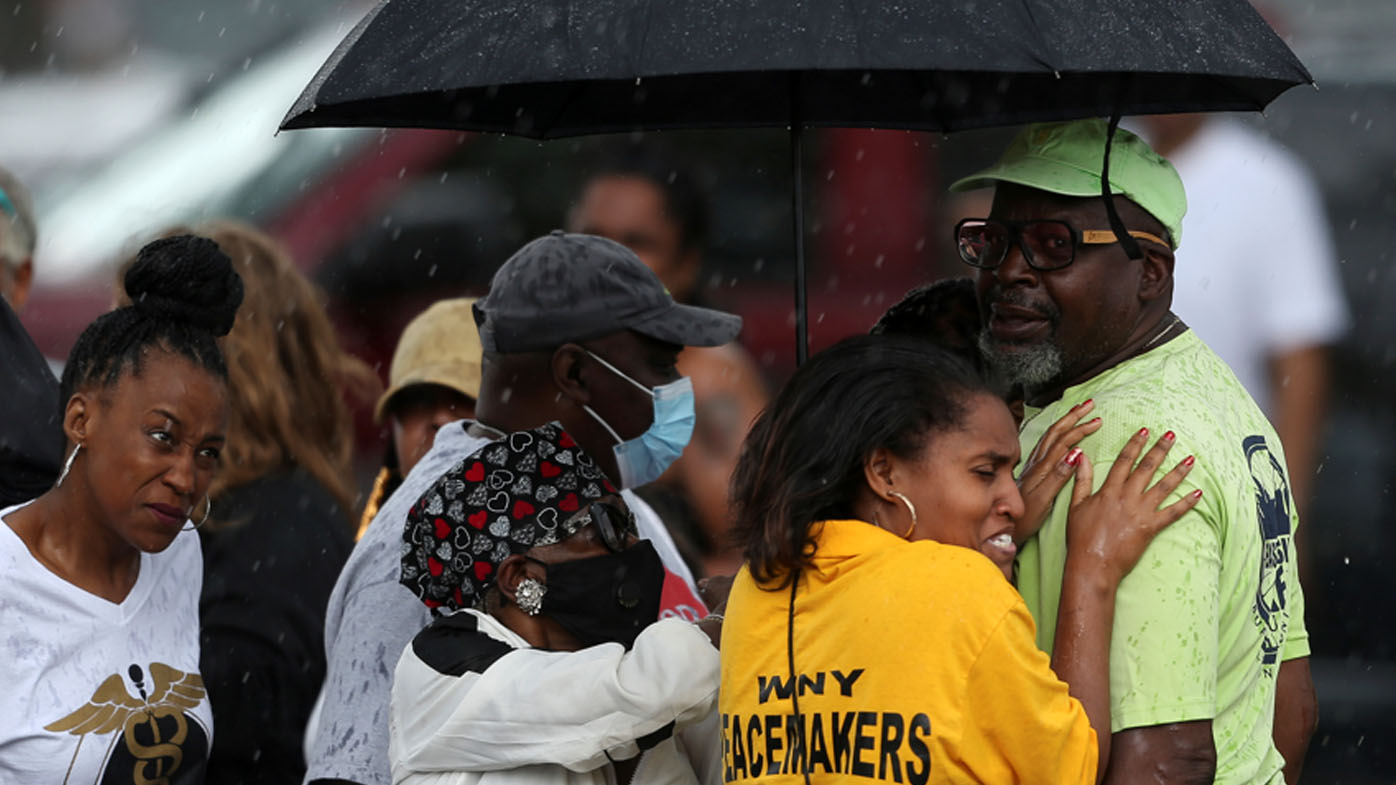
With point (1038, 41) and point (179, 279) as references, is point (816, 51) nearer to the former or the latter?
point (1038, 41)

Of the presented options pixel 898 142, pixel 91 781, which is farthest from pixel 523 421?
pixel 898 142

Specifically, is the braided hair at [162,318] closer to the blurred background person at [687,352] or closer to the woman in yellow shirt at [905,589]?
the woman in yellow shirt at [905,589]

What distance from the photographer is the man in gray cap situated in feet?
11.9

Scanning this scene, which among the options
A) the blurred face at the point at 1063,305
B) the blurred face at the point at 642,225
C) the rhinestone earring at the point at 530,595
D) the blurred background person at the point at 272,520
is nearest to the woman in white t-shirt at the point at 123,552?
the blurred background person at the point at 272,520

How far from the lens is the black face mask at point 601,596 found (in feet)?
10.6

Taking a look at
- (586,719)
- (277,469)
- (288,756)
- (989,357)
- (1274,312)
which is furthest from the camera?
(1274,312)

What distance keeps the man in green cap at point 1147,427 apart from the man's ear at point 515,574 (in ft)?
2.76

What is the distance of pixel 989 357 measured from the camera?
3.26m

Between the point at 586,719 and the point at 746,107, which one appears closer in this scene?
the point at 586,719

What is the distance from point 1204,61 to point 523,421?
1523 mm

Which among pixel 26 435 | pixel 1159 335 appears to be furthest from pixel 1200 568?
pixel 26 435

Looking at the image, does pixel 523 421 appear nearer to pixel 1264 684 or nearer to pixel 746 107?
pixel 746 107

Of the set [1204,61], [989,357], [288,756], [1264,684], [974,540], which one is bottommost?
[288,756]

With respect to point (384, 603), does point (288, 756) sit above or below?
below
